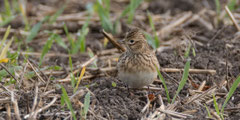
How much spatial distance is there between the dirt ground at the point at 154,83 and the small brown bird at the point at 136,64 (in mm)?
243

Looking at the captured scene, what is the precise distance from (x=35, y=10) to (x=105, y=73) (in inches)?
165

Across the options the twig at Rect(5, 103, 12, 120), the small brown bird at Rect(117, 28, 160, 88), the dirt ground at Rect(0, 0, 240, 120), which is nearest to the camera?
the twig at Rect(5, 103, 12, 120)

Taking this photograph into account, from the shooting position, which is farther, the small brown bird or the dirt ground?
the small brown bird

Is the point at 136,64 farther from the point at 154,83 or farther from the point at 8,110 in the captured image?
the point at 8,110

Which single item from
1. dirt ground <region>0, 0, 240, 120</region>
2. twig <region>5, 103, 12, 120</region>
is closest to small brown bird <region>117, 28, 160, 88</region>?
dirt ground <region>0, 0, 240, 120</region>

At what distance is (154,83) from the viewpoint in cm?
626

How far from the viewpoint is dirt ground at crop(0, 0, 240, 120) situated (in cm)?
490

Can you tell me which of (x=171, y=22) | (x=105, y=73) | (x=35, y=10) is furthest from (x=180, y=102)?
(x=35, y=10)

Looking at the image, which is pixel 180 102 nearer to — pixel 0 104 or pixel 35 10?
pixel 0 104

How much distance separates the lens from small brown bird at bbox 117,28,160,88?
5.47 metres

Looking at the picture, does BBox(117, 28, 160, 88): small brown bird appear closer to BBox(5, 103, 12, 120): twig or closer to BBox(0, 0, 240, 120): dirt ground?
BBox(0, 0, 240, 120): dirt ground

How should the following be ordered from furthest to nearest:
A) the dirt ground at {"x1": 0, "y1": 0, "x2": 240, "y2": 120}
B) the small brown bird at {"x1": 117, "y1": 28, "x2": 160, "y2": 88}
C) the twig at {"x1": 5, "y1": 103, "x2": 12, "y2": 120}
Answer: the small brown bird at {"x1": 117, "y1": 28, "x2": 160, "y2": 88}, the dirt ground at {"x1": 0, "y1": 0, "x2": 240, "y2": 120}, the twig at {"x1": 5, "y1": 103, "x2": 12, "y2": 120}

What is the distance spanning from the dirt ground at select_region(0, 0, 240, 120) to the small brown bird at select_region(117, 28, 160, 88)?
243 mm

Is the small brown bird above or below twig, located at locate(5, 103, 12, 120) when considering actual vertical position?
above
